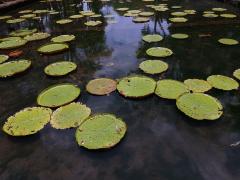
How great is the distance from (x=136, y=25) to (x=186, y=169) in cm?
525

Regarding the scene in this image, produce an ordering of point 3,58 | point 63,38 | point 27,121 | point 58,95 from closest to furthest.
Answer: point 27,121 → point 58,95 → point 3,58 → point 63,38

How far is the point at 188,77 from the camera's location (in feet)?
13.5

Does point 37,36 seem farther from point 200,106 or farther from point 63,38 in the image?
point 200,106

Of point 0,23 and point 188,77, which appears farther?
point 0,23

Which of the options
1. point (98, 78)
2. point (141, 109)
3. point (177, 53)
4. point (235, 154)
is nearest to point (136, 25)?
point (177, 53)

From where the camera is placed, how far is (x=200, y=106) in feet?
10.7

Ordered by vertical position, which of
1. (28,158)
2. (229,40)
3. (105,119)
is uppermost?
(229,40)

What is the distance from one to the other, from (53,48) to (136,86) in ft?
8.25

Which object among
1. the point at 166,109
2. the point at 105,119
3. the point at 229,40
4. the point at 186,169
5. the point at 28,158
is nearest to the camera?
the point at 186,169

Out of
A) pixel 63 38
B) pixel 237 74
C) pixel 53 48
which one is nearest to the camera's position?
pixel 237 74

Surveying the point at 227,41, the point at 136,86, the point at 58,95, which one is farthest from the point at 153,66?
the point at 227,41

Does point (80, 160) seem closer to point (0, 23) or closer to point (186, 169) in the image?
point (186, 169)

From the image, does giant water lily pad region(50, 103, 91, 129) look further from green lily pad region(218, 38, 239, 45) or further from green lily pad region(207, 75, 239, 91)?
green lily pad region(218, 38, 239, 45)

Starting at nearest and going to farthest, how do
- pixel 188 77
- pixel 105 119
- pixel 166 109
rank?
pixel 105 119 → pixel 166 109 → pixel 188 77
